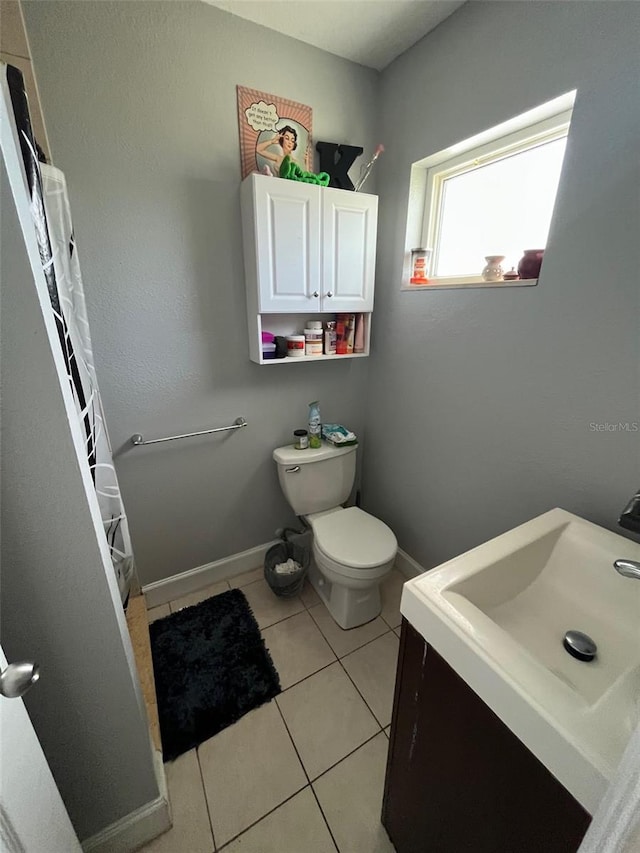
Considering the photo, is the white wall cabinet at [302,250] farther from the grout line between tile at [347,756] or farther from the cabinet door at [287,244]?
the grout line between tile at [347,756]

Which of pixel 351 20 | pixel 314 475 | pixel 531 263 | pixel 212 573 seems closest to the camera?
pixel 531 263

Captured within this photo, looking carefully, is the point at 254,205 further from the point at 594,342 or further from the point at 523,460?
the point at 523,460

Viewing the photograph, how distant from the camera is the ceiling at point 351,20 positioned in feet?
3.76

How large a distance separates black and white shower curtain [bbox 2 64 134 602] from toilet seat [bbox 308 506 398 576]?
77 centimetres

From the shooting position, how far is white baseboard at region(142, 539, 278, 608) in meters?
1.68

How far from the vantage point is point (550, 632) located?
0.81 meters

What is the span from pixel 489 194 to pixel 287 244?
2.68 feet

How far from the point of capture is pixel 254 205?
49.6 inches

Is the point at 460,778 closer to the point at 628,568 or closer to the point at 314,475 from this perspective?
the point at 628,568

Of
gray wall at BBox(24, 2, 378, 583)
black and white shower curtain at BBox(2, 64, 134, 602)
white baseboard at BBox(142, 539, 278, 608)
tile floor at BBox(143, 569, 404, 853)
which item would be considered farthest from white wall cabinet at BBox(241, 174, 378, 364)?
tile floor at BBox(143, 569, 404, 853)

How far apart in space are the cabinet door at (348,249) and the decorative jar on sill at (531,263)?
636mm

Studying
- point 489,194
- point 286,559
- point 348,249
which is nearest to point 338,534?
point 286,559

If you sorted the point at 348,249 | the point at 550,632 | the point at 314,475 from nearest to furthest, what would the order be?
1. the point at 550,632
2. the point at 348,249
3. the point at 314,475

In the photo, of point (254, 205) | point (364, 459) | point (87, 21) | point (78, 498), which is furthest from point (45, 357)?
point (364, 459)
